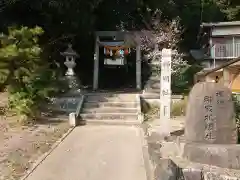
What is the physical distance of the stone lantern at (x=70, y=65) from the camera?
642 inches

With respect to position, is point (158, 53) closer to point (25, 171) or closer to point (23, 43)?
point (23, 43)

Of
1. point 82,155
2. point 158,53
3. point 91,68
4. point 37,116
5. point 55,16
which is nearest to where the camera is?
point 82,155

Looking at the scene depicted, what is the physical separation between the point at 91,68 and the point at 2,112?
32.2 feet

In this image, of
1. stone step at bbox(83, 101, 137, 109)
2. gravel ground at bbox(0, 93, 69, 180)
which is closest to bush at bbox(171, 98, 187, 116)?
stone step at bbox(83, 101, 137, 109)

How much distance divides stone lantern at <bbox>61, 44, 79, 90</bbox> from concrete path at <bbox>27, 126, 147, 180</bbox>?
5740 millimetres

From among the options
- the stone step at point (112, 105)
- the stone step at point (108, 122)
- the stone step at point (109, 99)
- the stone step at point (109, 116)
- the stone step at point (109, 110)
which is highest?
the stone step at point (109, 99)

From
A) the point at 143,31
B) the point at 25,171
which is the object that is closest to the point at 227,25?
the point at 143,31

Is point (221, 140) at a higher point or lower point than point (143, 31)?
lower

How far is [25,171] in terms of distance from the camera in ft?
22.4

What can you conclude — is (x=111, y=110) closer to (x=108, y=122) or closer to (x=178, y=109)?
(x=108, y=122)

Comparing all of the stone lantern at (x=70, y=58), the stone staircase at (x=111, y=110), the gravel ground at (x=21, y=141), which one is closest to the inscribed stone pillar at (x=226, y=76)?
the stone staircase at (x=111, y=110)

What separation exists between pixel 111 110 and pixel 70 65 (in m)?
4.91

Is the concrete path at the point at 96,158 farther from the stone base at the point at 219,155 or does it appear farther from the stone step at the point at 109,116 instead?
the stone step at the point at 109,116

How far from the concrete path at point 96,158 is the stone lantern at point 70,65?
5.74m
